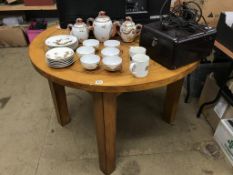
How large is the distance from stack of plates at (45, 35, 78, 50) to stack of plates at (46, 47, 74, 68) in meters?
0.06

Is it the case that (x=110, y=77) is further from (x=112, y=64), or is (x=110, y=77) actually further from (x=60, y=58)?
(x=60, y=58)

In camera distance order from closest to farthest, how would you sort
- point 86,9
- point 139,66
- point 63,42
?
point 139,66 → point 63,42 → point 86,9

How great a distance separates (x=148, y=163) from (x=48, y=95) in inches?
42.2

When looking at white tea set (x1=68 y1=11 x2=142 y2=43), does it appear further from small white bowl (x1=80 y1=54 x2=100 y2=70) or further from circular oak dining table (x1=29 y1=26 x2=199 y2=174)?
small white bowl (x1=80 y1=54 x2=100 y2=70)

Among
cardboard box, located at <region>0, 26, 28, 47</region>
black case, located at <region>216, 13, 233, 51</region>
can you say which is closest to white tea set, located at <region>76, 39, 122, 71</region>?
black case, located at <region>216, 13, 233, 51</region>

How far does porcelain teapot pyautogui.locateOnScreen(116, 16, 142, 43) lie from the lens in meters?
1.22

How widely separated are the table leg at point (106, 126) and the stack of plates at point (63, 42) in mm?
336

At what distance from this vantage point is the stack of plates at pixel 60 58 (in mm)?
1042

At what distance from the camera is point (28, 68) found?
94.5 inches

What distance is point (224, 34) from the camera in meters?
1.40

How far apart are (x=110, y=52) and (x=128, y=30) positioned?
0.19 metres

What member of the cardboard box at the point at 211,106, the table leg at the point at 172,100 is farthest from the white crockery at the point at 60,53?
the cardboard box at the point at 211,106

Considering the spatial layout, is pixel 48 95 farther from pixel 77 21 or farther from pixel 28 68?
pixel 77 21

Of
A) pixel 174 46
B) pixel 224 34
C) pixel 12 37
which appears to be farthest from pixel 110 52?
pixel 12 37
